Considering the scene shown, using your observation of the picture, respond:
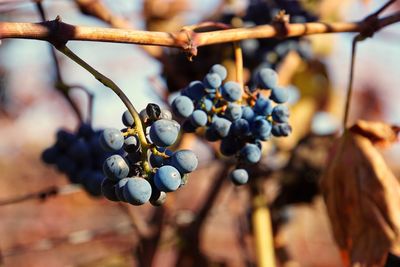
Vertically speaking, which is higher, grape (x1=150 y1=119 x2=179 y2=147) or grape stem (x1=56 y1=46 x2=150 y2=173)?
grape stem (x1=56 y1=46 x2=150 y2=173)

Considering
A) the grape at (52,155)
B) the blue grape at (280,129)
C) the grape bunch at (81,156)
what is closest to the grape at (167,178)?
the blue grape at (280,129)

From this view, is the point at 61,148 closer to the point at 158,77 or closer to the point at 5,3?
the point at 5,3

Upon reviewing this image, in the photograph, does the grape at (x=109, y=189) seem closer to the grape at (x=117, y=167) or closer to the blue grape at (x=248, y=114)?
the grape at (x=117, y=167)

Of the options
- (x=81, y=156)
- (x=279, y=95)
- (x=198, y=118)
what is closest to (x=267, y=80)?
(x=279, y=95)

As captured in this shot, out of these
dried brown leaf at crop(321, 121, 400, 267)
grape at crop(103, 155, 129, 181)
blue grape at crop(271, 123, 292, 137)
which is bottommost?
dried brown leaf at crop(321, 121, 400, 267)

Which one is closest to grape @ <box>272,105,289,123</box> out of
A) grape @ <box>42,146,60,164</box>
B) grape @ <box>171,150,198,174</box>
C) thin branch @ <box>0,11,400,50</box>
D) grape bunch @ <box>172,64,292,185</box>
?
grape bunch @ <box>172,64,292,185</box>

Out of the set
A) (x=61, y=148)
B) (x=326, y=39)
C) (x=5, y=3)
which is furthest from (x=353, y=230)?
(x=326, y=39)

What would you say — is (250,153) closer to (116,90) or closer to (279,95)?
(279,95)

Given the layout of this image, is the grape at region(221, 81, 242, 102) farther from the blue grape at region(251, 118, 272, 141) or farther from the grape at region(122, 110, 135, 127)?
the grape at region(122, 110, 135, 127)
